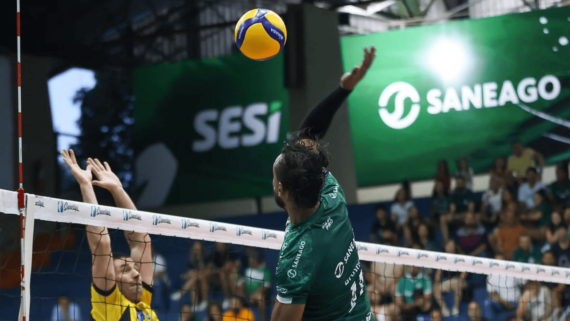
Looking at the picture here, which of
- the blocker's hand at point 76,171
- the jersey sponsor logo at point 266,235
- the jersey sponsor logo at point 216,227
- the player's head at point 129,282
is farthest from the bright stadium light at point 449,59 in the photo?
the blocker's hand at point 76,171

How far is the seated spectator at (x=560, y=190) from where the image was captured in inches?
496

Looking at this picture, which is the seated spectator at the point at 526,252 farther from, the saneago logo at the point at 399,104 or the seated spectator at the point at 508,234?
the saneago logo at the point at 399,104

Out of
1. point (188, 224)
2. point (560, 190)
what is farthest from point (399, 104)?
point (188, 224)

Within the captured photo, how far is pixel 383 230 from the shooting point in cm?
1387

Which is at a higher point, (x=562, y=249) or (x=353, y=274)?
(x=353, y=274)

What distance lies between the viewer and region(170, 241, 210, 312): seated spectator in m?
12.1

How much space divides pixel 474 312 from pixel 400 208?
3.77 m

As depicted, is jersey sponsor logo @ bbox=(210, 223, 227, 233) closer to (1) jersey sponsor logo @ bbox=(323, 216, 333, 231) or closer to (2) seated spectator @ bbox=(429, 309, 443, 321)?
(1) jersey sponsor logo @ bbox=(323, 216, 333, 231)

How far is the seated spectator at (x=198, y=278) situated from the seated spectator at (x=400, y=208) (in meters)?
3.71

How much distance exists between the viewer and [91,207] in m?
4.62

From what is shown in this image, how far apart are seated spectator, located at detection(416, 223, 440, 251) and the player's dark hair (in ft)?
33.6

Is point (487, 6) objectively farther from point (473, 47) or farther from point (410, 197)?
point (410, 197)

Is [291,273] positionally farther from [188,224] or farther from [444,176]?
[444,176]

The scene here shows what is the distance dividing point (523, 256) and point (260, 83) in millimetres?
7654
